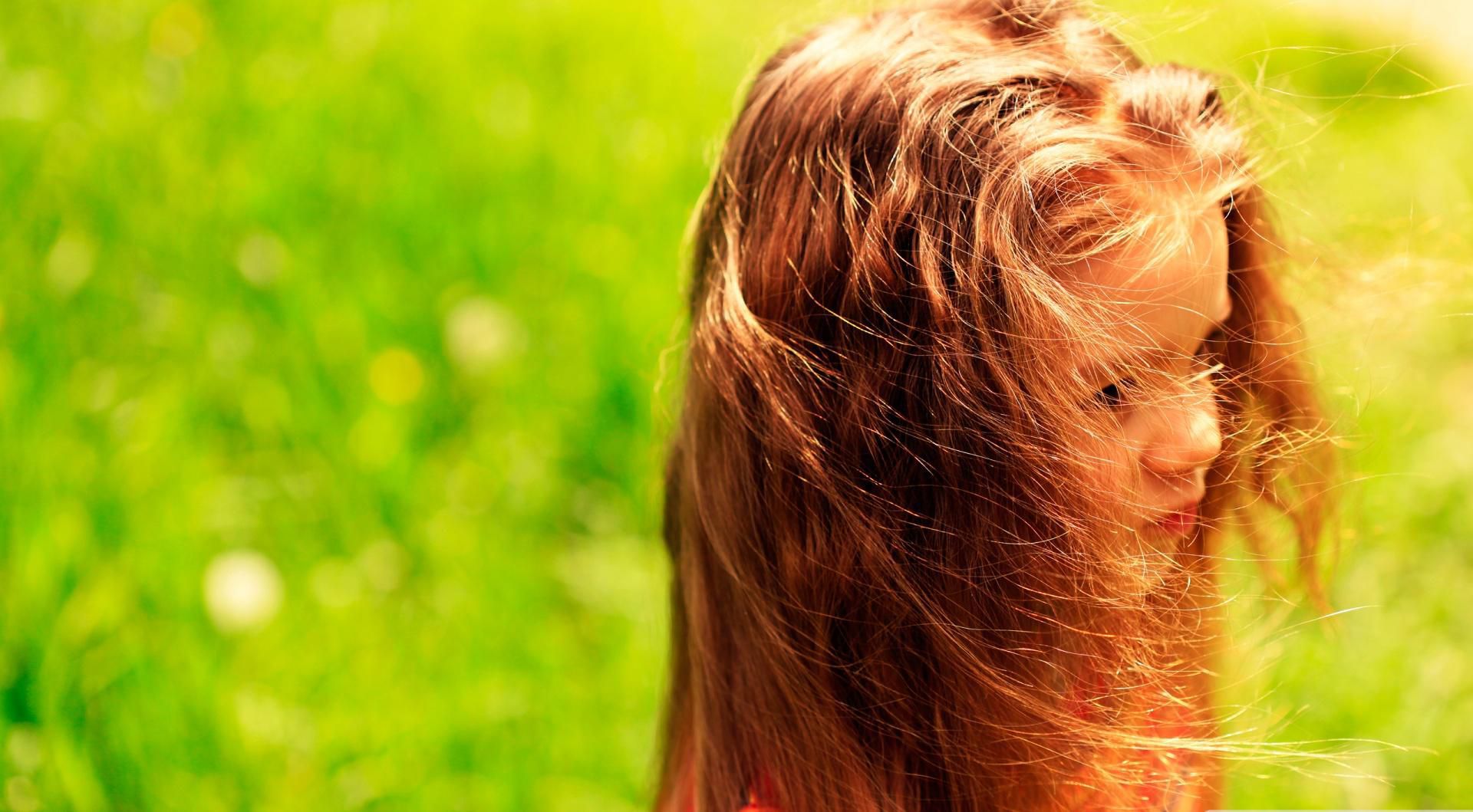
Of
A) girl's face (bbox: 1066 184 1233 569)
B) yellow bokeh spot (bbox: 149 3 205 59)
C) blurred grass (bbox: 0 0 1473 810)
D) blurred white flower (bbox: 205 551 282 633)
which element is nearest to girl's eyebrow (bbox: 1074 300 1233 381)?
girl's face (bbox: 1066 184 1233 569)

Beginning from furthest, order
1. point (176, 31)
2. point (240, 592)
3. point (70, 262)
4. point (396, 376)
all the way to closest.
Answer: point (176, 31)
point (396, 376)
point (70, 262)
point (240, 592)

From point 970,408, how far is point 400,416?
1084 mm

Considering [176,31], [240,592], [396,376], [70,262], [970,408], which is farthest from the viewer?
[176,31]

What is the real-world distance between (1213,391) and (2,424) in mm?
1241

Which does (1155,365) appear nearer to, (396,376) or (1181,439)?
(1181,439)

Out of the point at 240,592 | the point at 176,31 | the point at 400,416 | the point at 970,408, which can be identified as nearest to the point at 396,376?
the point at 400,416

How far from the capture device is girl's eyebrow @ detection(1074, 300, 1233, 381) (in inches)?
31.5

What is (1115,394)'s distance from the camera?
33.6 inches

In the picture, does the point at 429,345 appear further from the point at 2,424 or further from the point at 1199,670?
the point at 1199,670

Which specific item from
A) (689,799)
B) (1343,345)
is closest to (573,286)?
(689,799)

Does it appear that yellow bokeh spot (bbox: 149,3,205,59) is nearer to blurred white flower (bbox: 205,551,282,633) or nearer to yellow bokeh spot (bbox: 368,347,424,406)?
yellow bokeh spot (bbox: 368,347,424,406)

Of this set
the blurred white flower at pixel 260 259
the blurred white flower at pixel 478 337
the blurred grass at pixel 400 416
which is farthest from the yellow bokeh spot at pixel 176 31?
the blurred white flower at pixel 478 337

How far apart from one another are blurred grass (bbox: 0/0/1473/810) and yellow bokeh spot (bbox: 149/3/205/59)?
0.03 ft

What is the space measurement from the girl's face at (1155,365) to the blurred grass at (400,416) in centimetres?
19
